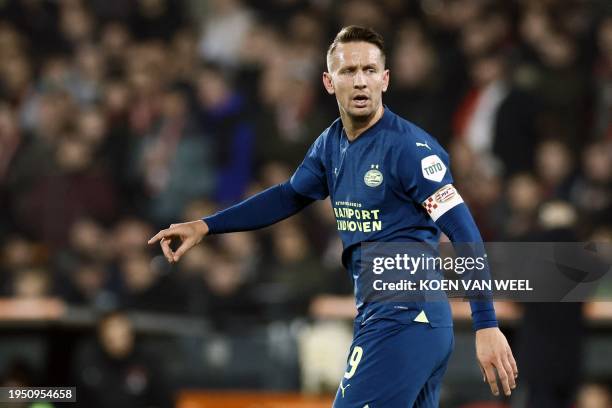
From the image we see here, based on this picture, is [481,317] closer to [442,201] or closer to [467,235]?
[467,235]

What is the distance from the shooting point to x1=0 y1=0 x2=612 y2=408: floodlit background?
862cm

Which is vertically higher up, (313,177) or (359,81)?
(359,81)

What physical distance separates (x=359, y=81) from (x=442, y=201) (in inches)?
22.7

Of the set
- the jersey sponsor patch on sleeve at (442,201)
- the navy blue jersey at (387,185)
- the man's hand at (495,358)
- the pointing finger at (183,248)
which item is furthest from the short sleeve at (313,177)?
the man's hand at (495,358)

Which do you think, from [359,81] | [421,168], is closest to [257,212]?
[359,81]

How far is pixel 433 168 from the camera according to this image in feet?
14.1

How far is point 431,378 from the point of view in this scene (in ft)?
14.4

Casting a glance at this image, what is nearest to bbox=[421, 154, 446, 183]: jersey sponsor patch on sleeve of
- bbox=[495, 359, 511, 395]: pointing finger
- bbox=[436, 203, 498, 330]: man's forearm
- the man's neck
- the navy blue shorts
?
bbox=[436, 203, 498, 330]: man's forearm

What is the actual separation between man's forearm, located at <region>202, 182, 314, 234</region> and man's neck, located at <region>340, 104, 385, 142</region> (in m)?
0.44

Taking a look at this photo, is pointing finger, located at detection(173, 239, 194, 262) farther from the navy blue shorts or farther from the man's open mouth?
the man's open mouth

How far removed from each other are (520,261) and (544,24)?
13.1 feet

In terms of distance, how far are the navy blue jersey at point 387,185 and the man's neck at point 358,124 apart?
2 cm

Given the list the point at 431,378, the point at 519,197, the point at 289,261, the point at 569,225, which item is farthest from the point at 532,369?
the point at 431,378

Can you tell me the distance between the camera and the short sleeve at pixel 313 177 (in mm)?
4812
